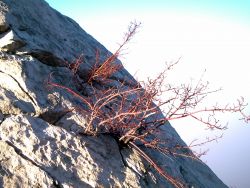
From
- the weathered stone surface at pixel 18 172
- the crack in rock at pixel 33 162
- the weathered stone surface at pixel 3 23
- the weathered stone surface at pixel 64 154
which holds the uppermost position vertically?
the weathered stone surface at pixel 3 23

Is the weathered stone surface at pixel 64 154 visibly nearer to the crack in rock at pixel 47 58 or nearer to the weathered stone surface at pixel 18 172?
the weathered stone surface at pixel 18 172

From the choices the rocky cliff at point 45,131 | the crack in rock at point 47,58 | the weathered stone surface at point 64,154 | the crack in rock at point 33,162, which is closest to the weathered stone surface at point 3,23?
the rocky cliff at point 45,131

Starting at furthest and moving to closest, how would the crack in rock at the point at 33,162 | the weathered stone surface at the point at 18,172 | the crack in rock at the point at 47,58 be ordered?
the crack in rock at the point at 47,58, the crack in rock at the point at 33,162, the weathered stone surface at the point at 18,172

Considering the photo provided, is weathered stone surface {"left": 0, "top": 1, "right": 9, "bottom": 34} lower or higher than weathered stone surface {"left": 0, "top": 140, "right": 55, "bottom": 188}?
higher

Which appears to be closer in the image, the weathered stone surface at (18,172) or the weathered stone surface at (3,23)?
the weathered stone surface at (18,172)

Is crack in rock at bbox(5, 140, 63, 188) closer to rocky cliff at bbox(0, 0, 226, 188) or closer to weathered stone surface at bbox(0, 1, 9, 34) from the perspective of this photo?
rocky cliff at bbox(0, 0, 226, 188)

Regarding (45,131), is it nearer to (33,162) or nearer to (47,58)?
(33,162)

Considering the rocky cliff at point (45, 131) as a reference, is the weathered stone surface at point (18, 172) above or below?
below

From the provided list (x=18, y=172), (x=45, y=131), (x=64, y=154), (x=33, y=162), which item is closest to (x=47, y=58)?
(x=45, y=131)

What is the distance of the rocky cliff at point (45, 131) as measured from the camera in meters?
3.95

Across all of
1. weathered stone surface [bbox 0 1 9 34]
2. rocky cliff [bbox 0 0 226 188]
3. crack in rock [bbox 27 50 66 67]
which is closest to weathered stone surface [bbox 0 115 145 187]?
rocky cliff [bbox 0 0 226 188]

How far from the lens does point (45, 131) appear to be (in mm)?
4441

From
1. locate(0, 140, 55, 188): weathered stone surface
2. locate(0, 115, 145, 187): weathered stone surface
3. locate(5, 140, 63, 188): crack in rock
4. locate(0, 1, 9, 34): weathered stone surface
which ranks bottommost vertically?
locate(0, 140, 55, 188): weathered stone surface

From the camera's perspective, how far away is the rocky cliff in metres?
3.95
